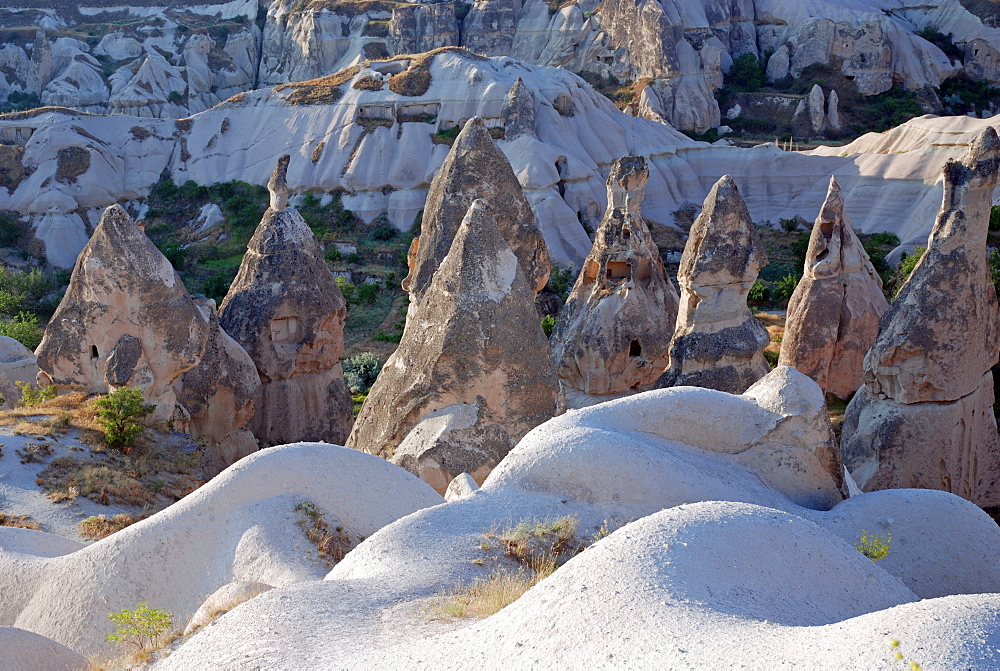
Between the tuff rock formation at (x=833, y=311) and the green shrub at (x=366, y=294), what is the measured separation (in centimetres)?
1410

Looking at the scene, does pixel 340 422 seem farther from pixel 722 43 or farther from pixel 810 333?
pixel 722 43

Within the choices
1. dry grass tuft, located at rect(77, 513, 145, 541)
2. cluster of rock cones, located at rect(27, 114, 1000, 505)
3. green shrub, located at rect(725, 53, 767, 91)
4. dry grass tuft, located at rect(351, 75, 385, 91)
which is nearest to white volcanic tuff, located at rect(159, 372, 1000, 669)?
cluster of rock cones, located at rect(27, 114, 1000, 505)

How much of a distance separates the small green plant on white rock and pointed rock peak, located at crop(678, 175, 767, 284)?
594 centimetres

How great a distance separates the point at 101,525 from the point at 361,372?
11609 millimetres

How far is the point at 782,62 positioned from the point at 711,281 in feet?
Answer: 150

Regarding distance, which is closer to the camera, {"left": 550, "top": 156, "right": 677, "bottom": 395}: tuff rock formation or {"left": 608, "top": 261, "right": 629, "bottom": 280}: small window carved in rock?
{"left": 550, "top": 156, "right": 677, "bottom": 395}: tuff rock formation

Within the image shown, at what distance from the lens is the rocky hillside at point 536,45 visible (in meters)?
49.2

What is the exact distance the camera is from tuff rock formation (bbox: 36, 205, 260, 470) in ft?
30.2

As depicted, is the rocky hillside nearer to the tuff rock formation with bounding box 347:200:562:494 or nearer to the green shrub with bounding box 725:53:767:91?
the green shrub with bounding box 725:53:767:91

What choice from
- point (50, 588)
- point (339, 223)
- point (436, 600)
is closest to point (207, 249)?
point (339, 223)

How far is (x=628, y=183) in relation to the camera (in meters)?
12.7

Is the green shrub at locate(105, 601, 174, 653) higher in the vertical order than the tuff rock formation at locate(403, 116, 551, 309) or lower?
lower

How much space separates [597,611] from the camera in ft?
10.3

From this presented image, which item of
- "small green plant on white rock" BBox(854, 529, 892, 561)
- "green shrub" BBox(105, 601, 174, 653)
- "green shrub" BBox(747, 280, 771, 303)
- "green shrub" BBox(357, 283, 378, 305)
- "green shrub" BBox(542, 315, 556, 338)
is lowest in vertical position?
"green shrub" BBox(357, 283, 378, 305)
